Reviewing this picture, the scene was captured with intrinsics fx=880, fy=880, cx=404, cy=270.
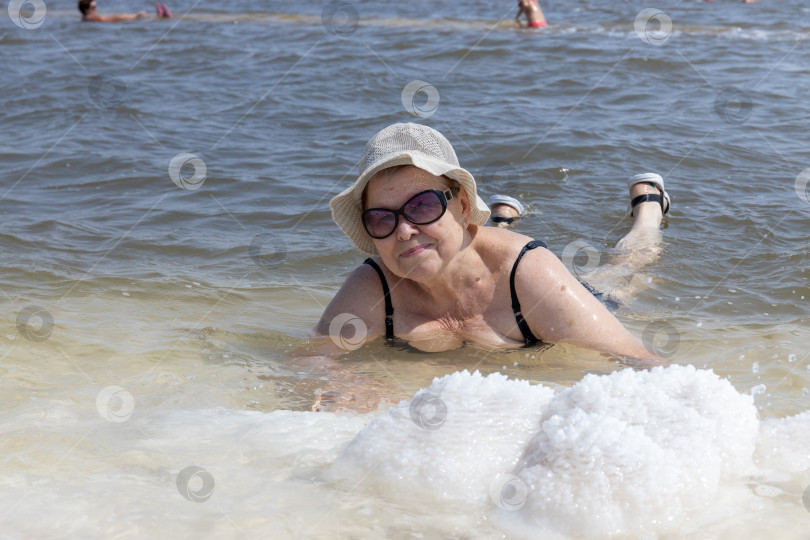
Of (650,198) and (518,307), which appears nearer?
(518,307)

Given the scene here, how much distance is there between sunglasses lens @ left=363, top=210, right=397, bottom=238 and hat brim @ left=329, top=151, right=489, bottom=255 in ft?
0.47

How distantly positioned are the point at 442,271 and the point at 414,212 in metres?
0.40

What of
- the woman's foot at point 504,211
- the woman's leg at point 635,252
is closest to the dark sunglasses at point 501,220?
the woman's foot at point 504,211

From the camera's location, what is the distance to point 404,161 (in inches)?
146

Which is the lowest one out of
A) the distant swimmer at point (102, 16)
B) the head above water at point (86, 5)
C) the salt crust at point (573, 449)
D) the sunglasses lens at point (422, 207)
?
the distant swimmer at point (102, 16)

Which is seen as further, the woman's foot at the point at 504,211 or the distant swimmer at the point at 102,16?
the distant swimmer at the point at 102,16

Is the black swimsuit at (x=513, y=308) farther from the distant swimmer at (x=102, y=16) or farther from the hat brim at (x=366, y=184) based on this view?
the distant swimmer at (x=102, y=16)

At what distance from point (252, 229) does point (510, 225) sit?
2.00 m

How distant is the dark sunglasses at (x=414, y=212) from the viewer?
378 centimetres

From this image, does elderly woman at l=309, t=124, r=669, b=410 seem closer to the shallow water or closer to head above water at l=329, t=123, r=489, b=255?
head above water at l=329, t=123, r=489, b=255

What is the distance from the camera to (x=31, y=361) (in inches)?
167

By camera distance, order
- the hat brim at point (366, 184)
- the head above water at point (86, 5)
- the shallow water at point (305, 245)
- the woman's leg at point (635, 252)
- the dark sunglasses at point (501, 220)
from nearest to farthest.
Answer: the shallow water at point (305, 245), the hat brim at point (366, 184), the woman's leg at point (635, 252), the dark sunglasses at point (501, 220), the head above water at point (86, 5)

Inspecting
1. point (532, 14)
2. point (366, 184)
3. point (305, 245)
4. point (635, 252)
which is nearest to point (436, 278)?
point (366, 184)

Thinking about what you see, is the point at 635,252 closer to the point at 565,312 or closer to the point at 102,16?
the point at 565,312
